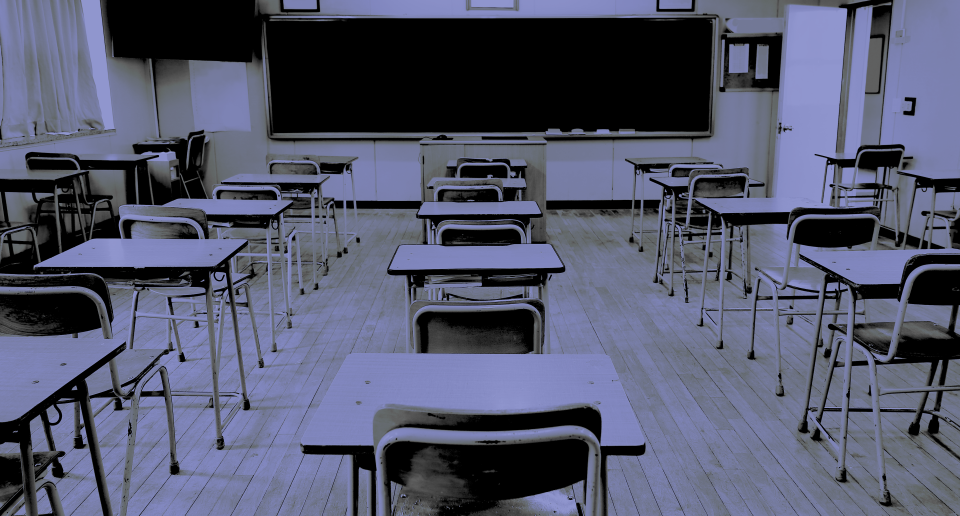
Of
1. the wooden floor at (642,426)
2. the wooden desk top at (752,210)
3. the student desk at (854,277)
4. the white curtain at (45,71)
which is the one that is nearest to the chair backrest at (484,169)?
the wooden floor at (642,426)

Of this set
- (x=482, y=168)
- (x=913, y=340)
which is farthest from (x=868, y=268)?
(x=482, y=168)

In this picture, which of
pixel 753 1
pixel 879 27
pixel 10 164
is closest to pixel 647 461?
pixel 10 164

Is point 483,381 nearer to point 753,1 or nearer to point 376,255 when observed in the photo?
point 376,255

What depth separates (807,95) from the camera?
7770mm

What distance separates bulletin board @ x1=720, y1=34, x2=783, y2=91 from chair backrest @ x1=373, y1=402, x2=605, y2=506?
25.7ft

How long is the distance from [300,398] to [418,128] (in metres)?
5.55

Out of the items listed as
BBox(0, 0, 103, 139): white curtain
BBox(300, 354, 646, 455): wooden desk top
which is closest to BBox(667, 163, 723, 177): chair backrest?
BBox(300, 354, 646, 455): wooden desk top

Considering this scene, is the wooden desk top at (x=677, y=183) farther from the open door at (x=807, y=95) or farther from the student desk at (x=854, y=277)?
the open door at (x=807, y=95)

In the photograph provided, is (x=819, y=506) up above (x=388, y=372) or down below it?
below

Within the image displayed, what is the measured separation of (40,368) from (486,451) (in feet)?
3.71

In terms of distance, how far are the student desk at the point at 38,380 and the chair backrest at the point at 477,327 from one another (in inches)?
31.7

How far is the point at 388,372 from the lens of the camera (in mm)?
1755

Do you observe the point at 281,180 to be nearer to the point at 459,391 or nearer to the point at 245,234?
the point at 245,234

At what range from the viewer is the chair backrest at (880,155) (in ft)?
20.4
